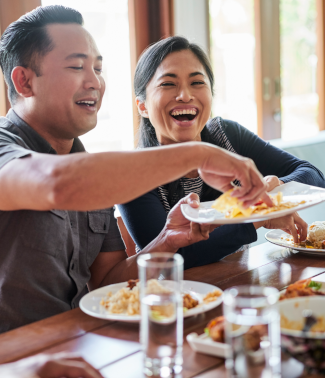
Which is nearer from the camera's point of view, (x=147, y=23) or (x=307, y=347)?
(x=307, y=347)

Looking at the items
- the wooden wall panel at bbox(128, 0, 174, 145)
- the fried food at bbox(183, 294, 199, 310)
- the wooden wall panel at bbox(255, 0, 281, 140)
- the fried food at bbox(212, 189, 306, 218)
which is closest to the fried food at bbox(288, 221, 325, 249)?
the fried food at bbox(212, 189, 306, 218)

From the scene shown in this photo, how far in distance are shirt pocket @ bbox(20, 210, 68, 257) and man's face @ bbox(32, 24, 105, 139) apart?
0.31m

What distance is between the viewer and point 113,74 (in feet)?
10.7

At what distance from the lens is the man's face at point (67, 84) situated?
151 centimetres

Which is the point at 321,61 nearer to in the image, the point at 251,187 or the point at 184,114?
the point at 184,114

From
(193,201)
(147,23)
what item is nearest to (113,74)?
(147,23)

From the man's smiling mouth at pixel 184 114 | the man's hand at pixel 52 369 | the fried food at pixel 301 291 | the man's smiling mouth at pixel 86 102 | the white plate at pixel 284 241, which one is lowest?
the white plate at pixel 284 241

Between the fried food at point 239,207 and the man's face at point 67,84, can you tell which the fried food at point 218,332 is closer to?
the fried food at point 239,207

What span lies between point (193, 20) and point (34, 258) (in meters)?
2.49

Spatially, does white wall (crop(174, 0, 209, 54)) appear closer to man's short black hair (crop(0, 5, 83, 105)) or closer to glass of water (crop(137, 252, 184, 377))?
man's short black hair (crop(0, 5, 83, 105))

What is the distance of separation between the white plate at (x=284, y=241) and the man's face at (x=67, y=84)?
0.74 metres

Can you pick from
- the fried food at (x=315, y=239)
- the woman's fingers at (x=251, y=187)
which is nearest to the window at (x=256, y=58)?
the fried food at (x=315, y=239)

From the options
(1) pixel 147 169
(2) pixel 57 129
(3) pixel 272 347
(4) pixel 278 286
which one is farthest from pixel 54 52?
(3) pixel 272 347

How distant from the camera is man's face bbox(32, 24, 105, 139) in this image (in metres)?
1.51
